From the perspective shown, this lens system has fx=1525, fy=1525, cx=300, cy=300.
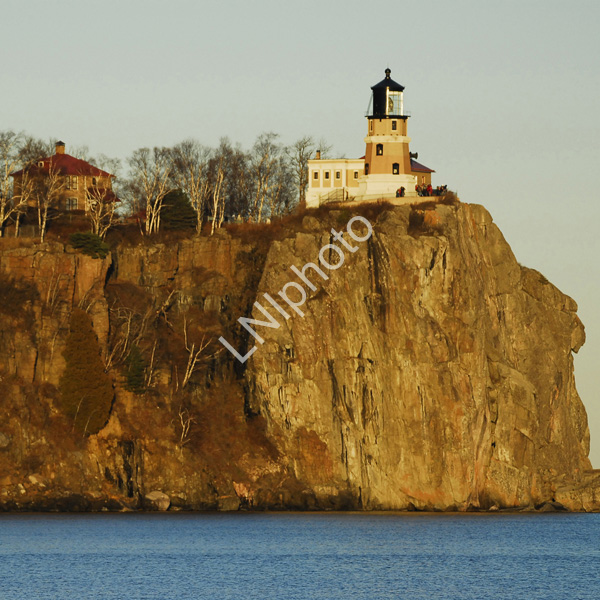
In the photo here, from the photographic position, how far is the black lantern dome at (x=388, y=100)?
119m

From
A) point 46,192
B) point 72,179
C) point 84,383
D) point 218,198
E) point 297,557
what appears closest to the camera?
point 297,557

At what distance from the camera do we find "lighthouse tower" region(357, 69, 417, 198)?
118m

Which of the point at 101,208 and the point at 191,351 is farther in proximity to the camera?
the point at 101,208

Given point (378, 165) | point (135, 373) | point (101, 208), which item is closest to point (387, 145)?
point (378, 165)

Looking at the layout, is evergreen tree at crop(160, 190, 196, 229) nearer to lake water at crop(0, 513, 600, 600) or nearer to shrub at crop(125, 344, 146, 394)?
shrub at crop(125, 344, 146, 394)

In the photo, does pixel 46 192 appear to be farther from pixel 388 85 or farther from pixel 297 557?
pixel 297 557

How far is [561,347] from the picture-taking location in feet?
375

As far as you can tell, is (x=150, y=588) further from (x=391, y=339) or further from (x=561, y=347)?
(x=561, y=347)

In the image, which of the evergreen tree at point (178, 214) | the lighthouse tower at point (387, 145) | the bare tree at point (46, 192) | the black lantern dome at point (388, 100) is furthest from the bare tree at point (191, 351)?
the black lantern dome at point (388, 100)

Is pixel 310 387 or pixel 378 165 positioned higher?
pixel 378 165

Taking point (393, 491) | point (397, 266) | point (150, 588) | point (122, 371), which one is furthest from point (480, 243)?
point (150, 588)

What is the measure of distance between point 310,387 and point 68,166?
34.0 m

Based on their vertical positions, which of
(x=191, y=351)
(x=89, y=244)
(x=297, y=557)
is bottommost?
(x=297, y=557)

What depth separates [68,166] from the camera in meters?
125
